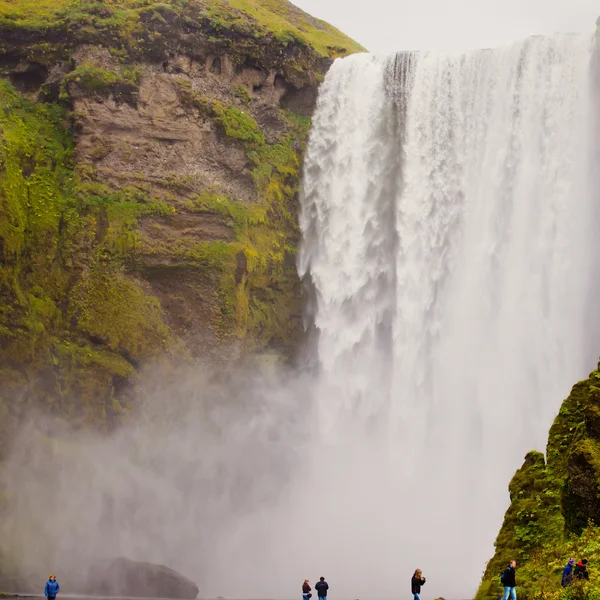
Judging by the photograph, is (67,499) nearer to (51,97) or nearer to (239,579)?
(239,579)

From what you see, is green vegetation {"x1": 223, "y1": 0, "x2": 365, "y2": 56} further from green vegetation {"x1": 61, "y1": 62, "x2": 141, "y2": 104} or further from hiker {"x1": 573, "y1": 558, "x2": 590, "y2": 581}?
hiker {"x1": 573, "y1": 558, "x2": 590, "y2": 581}

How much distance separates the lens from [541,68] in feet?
134

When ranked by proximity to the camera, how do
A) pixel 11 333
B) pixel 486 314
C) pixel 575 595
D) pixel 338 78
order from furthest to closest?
pixel 338 78 → pixel 486 314 → pixel 11 333 → pixel 575 595

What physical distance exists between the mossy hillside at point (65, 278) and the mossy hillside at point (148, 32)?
325cm

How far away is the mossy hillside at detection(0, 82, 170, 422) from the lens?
130 feet

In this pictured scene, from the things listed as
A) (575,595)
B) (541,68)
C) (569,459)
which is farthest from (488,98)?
(575,595)

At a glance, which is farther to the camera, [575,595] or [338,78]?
[338,78]

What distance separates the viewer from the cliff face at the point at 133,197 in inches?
1596

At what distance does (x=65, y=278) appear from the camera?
41.4m

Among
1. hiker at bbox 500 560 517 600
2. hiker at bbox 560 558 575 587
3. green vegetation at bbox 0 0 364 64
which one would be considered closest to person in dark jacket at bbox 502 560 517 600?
hiker at bbox 500 560 517 600

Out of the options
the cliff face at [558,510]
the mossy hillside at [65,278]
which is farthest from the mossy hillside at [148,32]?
Result: the cliff face at [558,510]

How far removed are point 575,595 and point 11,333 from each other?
29828mm

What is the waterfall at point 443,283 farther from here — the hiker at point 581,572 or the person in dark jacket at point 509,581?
the hiker at point 581,572

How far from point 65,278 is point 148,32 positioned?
12.8m
